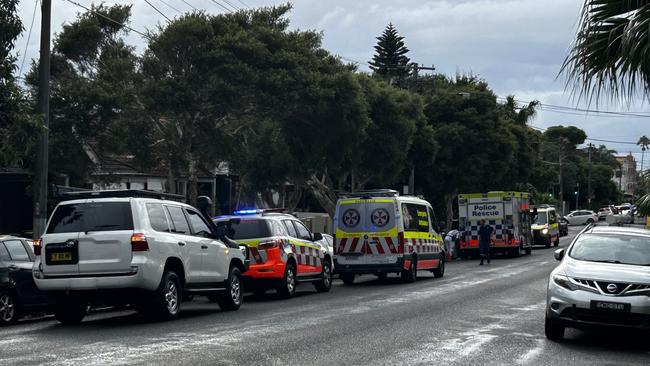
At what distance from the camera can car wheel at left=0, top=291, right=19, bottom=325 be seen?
15.6 metres

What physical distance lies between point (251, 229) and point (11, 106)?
219 inches

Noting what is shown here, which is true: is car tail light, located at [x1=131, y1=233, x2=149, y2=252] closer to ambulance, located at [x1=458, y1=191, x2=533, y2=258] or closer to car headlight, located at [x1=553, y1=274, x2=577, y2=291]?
car headlight, located at [x1=553, y1=274, x2=577, y2=291]

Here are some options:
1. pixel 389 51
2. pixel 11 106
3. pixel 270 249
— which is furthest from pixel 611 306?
pixel 389 51

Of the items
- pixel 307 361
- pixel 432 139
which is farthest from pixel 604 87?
pixel 432 139

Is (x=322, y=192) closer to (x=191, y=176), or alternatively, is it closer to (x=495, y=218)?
→ (x=495, y=218)

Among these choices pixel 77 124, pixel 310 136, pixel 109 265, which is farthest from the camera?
pixel 310 136

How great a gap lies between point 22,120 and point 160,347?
22.6 ft

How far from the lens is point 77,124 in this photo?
94.9ft

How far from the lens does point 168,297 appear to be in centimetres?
1480

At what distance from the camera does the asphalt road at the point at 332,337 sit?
10.7m

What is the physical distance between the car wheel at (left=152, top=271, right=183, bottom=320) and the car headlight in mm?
5831

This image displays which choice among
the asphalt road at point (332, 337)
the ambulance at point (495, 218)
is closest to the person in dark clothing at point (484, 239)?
the ambulance at point (495, 218)

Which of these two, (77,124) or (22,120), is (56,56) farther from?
(22,120)

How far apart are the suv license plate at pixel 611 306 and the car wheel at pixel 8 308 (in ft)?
30.6
